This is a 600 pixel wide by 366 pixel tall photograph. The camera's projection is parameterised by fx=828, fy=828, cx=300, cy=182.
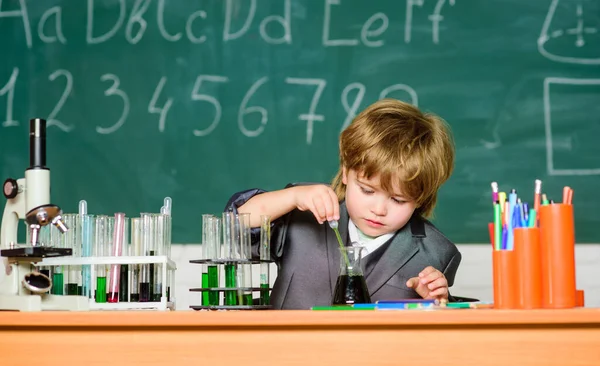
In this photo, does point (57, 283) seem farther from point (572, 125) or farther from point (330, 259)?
point (572, 125)

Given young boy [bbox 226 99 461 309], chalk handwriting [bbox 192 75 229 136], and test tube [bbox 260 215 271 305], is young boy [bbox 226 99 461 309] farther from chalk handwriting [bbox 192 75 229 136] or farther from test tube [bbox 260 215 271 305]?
chalk handwriting [bbox 192 75 229 136]

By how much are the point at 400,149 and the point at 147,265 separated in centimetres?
60

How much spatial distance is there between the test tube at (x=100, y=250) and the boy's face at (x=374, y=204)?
0.55 m

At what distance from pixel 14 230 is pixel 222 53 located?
1.43m

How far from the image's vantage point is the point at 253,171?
268cm

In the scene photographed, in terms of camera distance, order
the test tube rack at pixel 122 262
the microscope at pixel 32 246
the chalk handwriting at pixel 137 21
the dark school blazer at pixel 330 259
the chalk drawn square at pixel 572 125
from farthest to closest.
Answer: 1. the chalk handwriting at pixel 137 21
2. the chalk drawn square at pixel 572 125
3. the dark school blazer at pixel 330 259
4. the test tube rack at pixel 122 262
5. the microscope at pixel 32 246

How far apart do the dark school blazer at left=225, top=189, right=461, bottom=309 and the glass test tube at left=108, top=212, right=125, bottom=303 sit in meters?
0.38

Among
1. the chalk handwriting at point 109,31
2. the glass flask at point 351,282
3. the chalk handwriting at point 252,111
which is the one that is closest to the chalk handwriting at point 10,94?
the chalk handwriting at point 109,31

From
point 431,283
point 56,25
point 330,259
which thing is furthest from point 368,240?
point 56,25

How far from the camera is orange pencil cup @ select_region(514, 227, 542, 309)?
1178mm

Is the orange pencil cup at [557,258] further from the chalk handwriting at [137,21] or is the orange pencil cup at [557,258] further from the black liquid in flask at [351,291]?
the chalk handwriting at [137,21]

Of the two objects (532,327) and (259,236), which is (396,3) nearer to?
(259,236)

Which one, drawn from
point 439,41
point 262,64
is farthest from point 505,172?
point 262,64

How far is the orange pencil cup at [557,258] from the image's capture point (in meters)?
1.17
